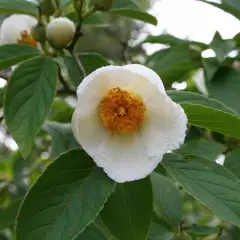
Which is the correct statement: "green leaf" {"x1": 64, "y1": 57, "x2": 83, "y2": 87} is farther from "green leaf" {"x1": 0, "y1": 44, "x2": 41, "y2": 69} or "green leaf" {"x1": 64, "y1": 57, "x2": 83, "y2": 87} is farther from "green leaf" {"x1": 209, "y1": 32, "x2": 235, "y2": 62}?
"green leaf" {"x1": 209, "y1": 32, "x2": 235, "y2": 62}

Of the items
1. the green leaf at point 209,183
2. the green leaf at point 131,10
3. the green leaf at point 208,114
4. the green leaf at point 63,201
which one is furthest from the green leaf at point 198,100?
the green leaf at point 131,10

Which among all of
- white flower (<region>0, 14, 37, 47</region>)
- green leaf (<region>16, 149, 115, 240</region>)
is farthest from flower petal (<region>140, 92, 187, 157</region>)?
white flower (<region>0, 14, 37, 47</region>)

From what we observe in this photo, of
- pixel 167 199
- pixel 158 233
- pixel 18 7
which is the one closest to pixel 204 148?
pixel 167 199

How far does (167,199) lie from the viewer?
139 cm

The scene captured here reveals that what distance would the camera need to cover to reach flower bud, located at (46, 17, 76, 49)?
119cm

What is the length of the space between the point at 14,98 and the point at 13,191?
1047 mm

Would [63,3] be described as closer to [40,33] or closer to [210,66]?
[40,33]

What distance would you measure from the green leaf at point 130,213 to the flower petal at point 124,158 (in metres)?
0.06

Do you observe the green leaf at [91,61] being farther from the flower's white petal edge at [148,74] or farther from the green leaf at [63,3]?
the flower's white petal edge at [148,74]

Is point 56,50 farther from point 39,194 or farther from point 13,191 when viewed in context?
point 13,191

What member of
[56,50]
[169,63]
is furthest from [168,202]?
[56,50]

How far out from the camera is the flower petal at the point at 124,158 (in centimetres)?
96

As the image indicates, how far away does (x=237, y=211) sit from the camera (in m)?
0.94

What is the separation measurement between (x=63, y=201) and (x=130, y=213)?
148 millimetres
